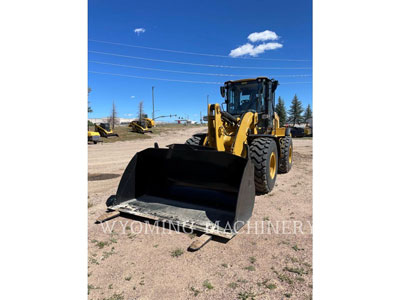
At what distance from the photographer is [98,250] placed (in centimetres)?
278

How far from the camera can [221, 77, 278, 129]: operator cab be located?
5.69 meters

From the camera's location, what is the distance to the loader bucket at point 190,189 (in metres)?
3.24

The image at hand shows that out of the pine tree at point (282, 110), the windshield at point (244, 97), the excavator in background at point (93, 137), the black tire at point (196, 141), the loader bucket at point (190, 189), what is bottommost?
the loader bucket at point (190, 189)

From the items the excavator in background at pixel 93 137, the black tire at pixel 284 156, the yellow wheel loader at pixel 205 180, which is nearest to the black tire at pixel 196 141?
the yellow wheel loader at pixel 205 180

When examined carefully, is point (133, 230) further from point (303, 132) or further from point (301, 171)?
point (303, 132)

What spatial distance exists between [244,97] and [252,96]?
0.68ft

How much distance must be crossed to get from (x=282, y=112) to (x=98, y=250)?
52315mm

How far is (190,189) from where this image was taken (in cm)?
429

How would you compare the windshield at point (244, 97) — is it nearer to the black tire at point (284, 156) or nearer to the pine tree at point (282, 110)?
the black tire at point (284, 156)

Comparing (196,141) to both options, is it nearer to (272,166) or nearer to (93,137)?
(272,166)

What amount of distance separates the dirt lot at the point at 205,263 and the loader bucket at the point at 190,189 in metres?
0.28

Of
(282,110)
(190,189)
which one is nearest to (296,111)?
(282,110)

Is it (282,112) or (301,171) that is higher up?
(282,112)
